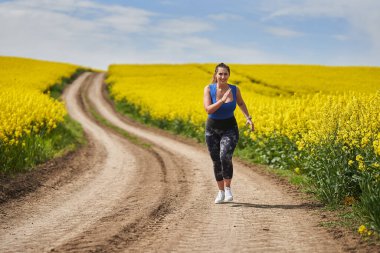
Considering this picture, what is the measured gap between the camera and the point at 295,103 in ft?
47.9

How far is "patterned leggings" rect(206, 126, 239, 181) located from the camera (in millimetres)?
7820

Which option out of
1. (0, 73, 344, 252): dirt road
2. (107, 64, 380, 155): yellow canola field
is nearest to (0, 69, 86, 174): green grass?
Result: (0, 73, 344, 252): dirt road

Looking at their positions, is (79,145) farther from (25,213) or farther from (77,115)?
(77,115)

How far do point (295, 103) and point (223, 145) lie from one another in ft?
24.1

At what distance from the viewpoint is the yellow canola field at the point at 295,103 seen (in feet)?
27.2

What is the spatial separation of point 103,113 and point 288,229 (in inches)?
1237

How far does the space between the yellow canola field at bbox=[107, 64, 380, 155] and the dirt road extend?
151 centimetres

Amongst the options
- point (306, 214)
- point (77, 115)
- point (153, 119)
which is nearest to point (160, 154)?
point (306, 214)

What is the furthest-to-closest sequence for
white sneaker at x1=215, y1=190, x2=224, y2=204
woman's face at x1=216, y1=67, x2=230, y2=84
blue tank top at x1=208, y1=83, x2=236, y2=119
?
white sneaker at x1=215, y1=190, x2=224, y2=204
blue tank top at x1=208, y1=83, x2=236, y2=119
woman's face at x1=216, y1=67, x2=230, y2=84

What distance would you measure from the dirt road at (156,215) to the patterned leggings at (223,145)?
2.15 feet

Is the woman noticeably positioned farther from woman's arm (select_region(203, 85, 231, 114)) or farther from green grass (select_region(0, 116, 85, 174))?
green grass (select_region(0, 116, 85, 174))

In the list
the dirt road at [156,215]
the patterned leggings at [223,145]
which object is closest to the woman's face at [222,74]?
the patterned leggings at [223,145]

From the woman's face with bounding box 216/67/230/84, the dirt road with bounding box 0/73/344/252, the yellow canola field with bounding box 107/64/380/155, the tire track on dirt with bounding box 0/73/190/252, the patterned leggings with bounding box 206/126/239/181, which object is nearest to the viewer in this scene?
the dirt road with bounding box 0/73/344/252

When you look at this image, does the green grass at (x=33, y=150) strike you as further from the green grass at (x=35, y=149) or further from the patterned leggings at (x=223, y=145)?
the patterned leggings at (x=223, y=145)
